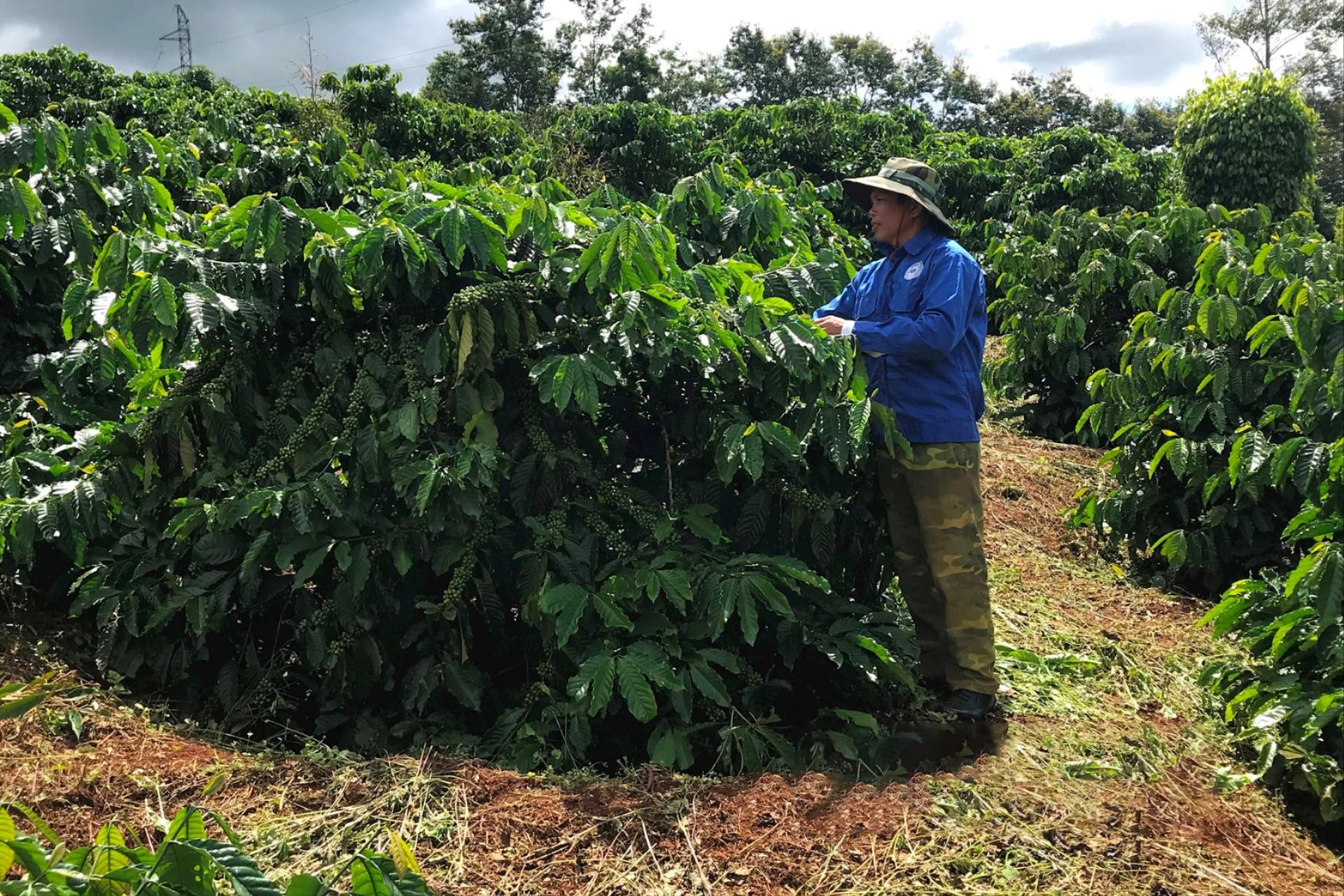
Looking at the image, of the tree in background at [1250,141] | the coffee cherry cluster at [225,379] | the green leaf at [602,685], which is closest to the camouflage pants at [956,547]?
the green leaf at [602,685]

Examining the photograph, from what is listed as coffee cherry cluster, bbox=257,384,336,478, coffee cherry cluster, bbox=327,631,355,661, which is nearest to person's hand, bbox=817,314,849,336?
coffee cherry cluster, bbox=257,384,336,478

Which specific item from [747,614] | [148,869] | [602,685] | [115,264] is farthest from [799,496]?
[115,264]

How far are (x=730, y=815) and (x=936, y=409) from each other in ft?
4.87

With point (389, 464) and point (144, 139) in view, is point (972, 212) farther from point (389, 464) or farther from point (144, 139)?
point (389, 464)

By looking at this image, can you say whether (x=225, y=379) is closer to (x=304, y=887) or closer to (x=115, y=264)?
(x=115, y=264)

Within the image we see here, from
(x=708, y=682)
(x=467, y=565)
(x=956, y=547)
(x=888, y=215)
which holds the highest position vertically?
(x=888, y=215)

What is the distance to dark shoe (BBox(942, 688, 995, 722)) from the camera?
3.18 meters

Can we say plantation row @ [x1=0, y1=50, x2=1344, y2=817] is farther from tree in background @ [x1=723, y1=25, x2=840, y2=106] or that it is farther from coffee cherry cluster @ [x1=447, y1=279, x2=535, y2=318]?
tree in background @ [x1=723, y1=25, x2=840, y2=106]

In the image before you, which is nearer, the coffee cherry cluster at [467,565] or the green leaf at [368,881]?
the green leaf at [368,881]

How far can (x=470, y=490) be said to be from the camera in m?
2.76

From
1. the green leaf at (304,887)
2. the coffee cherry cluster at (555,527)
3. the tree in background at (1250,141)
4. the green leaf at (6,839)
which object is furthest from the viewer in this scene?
the tree in background at (1250,141)

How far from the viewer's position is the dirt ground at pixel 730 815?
217 centimetres

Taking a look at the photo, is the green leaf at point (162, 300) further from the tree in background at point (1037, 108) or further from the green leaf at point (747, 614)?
the tree in background at point (1037, 108)

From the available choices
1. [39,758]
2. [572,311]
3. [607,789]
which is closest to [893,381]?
[572,311]
